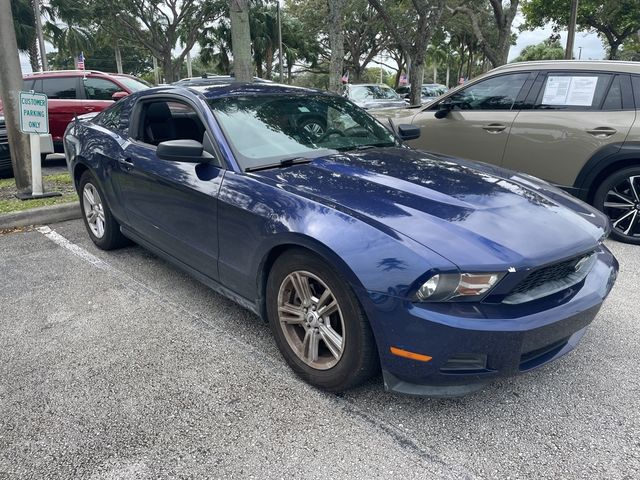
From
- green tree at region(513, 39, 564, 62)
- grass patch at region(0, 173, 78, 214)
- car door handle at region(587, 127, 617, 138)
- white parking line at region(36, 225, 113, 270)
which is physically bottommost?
white parking line at region(36, 225, 113, 270)

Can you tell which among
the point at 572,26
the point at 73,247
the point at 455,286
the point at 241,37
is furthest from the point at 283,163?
the point at 572,26

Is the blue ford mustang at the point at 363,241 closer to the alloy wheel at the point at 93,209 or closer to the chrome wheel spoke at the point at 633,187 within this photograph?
the alloy wheel at the point at 93,209

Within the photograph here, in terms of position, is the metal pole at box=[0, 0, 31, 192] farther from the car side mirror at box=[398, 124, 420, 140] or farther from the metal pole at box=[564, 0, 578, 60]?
the metal pole at box=[564, 0, 578, 60]

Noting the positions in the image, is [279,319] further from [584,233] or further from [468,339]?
[584,233]

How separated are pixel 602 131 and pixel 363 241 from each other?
12.1 feet

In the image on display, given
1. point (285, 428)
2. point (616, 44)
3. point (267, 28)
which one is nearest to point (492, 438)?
point (285, 428)

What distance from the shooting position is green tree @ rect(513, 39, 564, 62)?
177 feet

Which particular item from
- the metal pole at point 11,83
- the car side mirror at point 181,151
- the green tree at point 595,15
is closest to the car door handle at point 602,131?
the car side mirror at point 181,151

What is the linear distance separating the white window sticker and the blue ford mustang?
7.61 ft

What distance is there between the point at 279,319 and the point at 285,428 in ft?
1.93

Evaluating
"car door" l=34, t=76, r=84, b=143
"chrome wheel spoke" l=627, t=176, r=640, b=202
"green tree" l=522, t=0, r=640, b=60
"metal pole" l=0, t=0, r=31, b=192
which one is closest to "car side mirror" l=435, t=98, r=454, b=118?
"chrome wheel spoke" l=627, t=176, r=640, b=202

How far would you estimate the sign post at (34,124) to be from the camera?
232 inches

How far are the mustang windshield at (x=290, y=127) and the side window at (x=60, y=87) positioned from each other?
7641 millimetres

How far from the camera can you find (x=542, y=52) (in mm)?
56125
